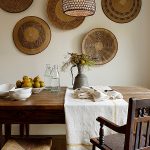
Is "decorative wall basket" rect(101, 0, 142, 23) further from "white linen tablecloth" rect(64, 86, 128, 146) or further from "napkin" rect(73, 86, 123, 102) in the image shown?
"white linen tablecloth" rect(64, 86, 128, 146)

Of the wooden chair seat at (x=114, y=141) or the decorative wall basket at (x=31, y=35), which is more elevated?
the decorative wall basket at (x=31, y=35)

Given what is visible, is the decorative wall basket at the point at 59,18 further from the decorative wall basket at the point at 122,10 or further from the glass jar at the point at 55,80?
the glass jar at the point at 55,80

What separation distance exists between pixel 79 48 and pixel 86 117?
1.46 metres

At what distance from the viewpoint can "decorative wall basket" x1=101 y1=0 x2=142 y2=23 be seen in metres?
3.24

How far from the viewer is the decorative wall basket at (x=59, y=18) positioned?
3219 millimetres

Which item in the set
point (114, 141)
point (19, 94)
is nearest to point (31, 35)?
point (19, 94)

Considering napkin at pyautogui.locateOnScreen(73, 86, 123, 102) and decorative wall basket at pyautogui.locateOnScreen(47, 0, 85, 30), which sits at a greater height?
decorative wall basket at pyautogui.locateOnScreen(47, 0, 85, 30)

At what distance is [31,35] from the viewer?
3.27 m

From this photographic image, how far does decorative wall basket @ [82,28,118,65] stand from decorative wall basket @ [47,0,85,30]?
22 centimetres

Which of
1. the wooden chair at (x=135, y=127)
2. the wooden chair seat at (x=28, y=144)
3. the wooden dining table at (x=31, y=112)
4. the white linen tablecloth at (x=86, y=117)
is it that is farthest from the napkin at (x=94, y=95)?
the wooden chair seat at (x=28, y=144)

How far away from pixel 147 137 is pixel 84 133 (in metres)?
0.56

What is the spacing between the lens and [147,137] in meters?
1.64

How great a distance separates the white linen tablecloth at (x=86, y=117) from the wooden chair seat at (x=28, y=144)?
19cm

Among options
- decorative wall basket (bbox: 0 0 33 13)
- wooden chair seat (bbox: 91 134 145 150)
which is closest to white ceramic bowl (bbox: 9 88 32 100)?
wooden chair seat (bbox: 91 134 145 150)
